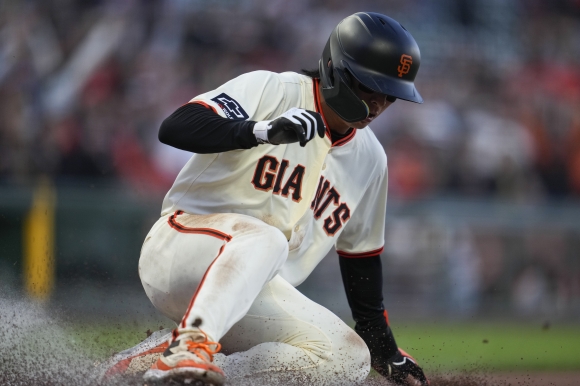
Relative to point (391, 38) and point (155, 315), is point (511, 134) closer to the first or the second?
point (155, 315)

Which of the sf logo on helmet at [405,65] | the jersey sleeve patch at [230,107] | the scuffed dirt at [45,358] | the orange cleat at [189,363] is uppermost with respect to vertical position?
the sf logo on helmet at [405,65]

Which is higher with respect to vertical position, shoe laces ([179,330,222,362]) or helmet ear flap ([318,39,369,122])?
helmet ear flap ([318,39,369,122])

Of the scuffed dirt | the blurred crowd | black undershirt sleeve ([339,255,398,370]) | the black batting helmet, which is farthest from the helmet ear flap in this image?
the blurred crowd

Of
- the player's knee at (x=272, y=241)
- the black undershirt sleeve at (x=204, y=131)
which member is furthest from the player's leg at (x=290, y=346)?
the black undershirt sleeve at (x=204, y=131)

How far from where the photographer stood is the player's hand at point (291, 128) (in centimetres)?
283

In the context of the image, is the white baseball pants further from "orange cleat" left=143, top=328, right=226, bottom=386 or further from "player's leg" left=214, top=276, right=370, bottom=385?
"orange cleat" left=143, top=328, right=226, bottom=386

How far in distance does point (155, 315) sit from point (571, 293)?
657 cm

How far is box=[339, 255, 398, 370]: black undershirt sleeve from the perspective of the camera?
4004 mm

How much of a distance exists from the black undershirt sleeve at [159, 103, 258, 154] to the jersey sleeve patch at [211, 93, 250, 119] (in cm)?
8

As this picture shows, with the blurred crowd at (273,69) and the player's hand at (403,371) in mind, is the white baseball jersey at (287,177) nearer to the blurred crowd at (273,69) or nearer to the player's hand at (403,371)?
the player's hand at (403,371)

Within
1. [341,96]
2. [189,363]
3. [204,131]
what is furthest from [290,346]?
[341,96]

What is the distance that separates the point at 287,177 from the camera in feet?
11.4

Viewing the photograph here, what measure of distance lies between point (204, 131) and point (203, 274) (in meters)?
0.55

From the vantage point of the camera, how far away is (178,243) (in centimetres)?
321
